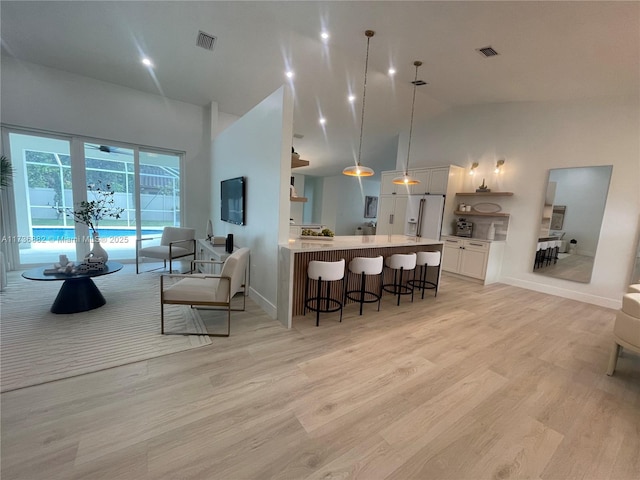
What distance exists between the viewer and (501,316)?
11.8ft

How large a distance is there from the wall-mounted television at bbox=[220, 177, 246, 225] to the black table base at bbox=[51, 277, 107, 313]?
6.62 feet

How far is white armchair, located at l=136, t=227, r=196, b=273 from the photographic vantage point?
459 centimetres

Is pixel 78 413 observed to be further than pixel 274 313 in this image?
No

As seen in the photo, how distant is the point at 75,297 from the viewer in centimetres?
306

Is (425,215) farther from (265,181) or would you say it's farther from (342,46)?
(265,181)

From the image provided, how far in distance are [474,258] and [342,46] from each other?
4.43m

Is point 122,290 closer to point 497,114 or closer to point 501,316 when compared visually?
point 501,316

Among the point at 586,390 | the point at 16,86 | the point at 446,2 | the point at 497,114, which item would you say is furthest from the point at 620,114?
the point at 16,86

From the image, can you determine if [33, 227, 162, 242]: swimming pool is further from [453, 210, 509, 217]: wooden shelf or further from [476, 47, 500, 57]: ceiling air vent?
[453, 210, 509, 217]: wooden shelf

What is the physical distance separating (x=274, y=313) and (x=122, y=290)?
2.42 m

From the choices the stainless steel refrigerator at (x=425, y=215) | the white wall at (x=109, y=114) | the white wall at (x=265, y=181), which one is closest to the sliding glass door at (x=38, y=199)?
the white wall at (x=109, y=114)

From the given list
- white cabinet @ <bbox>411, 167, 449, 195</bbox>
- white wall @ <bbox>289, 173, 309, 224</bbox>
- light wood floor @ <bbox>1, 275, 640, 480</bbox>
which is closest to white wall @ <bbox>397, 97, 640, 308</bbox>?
white cabinet @ <bbox>411, 167, 449, 195</bbox>

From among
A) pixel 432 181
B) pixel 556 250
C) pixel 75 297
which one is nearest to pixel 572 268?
pixel 556 250

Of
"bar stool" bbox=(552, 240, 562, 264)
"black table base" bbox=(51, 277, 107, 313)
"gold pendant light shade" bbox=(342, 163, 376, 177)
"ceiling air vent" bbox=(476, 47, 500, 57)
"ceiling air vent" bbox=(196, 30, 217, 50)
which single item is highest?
"ceiling air vent" bbox=(196, 30, 217, 50)
